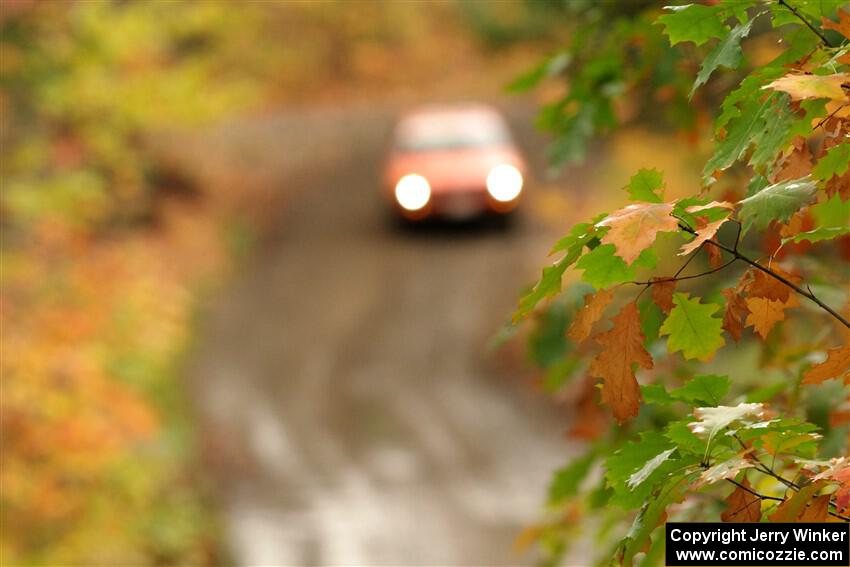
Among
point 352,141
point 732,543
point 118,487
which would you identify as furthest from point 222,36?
point 732,543

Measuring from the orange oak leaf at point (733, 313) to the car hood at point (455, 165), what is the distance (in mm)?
13262

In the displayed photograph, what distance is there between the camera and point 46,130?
10359 millimetres

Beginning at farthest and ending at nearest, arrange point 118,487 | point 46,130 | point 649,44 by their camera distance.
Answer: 1. point 46,130
2. point 118,487
3. point 649,44

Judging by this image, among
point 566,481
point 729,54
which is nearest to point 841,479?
point 729,54

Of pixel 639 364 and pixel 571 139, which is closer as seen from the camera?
pixel 639 364

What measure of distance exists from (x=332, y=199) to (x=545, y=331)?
16.5 metres

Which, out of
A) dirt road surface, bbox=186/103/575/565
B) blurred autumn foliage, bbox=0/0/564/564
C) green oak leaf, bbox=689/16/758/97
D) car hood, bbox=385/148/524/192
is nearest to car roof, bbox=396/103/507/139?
car hood, bbox=385/148/524/192

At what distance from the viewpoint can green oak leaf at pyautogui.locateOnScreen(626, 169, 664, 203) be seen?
152cm

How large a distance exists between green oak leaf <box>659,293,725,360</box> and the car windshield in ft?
45.1

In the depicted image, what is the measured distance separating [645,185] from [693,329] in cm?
21

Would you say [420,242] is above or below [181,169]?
below

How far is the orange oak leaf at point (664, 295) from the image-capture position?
1.54m

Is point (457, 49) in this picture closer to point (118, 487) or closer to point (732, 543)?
point (118, 487)

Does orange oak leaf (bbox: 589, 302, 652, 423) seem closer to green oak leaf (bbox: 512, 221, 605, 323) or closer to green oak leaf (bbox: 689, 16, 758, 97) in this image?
green oak leaf (bbox: 512, 221, 605, 323)
